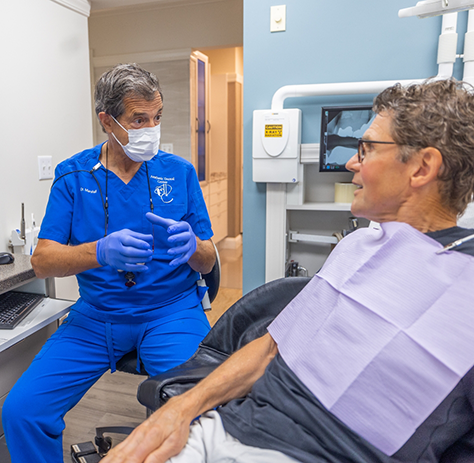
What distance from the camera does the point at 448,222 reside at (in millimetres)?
854

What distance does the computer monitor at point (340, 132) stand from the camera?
2016mm

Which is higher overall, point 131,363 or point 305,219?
point 305,219

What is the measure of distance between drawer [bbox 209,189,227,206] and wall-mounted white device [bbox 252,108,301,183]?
2.31 meters

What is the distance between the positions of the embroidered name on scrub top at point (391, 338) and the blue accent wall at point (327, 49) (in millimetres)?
1452

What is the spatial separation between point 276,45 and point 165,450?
1.96 meters

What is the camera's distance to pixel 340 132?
2.04 m

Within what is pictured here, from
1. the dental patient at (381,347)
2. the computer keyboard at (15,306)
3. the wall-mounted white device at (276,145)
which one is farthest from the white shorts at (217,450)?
the wall-mounted white device at (276,145)

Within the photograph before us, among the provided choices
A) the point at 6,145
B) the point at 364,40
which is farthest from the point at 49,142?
the point at 364,40

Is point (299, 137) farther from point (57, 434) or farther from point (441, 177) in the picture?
point (57, 434)

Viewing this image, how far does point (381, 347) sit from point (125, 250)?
762mm

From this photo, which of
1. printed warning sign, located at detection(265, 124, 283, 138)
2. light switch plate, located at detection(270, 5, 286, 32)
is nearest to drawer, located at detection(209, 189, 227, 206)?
printed warning sign, located at detection(265, 124, 283, 138)

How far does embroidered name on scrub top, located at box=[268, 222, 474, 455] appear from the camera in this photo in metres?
0.70

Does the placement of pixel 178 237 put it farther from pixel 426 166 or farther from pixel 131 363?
pixel 426 166

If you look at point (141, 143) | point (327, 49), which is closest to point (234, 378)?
point (141, 143)
